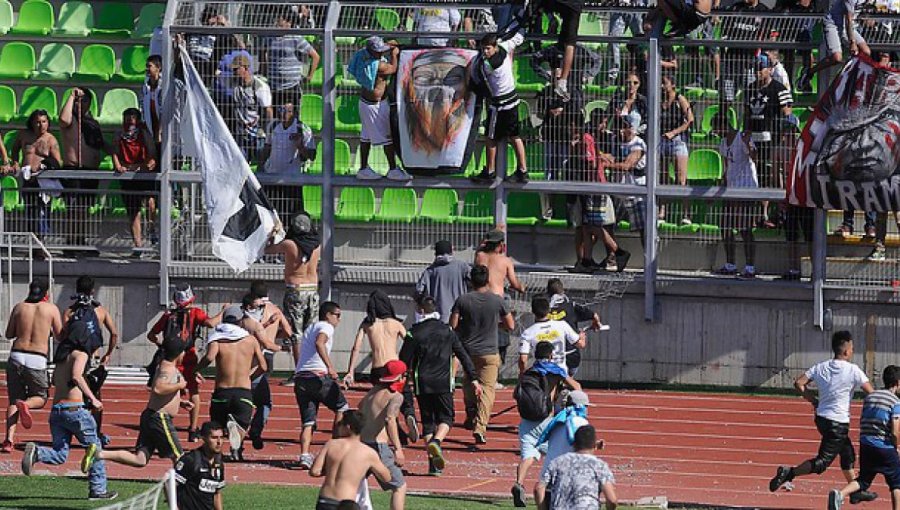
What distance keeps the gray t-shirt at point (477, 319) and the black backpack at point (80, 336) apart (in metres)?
3.99

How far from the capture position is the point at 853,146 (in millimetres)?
21766

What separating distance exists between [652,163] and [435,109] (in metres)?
2.67

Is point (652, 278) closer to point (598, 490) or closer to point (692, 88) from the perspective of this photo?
point (692, 88)

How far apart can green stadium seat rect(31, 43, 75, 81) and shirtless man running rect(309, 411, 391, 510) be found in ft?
43.7

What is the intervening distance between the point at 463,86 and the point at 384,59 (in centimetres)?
104

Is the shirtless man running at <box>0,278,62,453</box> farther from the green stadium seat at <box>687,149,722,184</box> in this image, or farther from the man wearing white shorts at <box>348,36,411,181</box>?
the green stadium seat at <box>687,149,722,184</box>

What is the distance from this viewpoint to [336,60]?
23.0m

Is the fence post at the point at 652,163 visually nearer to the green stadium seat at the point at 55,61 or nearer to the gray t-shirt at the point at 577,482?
the green stadium seat at the point at 55,61

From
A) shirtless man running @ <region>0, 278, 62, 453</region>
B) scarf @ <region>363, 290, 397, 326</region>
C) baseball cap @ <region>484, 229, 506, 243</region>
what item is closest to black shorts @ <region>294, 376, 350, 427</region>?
scarf @ <region>363, 290, 397, 326</region>

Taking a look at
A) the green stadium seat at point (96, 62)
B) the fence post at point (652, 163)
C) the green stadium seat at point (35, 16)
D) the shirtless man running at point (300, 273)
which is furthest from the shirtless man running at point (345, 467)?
the green stadium seat at point (35, 16)

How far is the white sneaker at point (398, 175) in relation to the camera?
75.4ft

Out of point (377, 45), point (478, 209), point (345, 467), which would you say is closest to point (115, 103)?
point (377, 45)

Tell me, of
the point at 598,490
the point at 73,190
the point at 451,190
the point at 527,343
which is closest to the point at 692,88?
the point at 451,190

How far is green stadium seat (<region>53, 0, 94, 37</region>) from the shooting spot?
26891 mm
